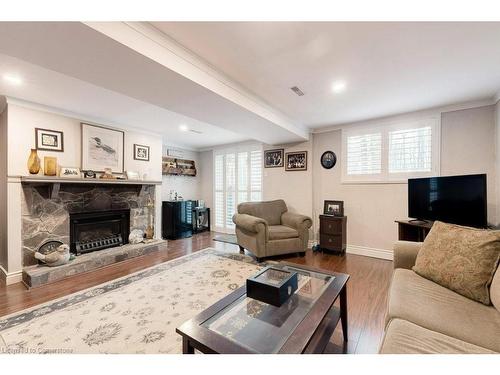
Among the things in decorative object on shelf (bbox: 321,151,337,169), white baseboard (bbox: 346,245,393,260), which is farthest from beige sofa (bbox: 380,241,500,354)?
decorative object on shelf (bbox: 321,151,337,169)

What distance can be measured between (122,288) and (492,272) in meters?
3.14

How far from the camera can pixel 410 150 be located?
3311mm

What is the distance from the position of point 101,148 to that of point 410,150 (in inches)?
192

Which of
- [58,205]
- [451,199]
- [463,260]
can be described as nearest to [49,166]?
[58,205]

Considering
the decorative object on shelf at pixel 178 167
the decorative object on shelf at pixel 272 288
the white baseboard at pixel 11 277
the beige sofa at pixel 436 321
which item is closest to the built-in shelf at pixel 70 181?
A: the white baseboard at pixel 11 277

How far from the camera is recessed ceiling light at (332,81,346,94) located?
2.35m

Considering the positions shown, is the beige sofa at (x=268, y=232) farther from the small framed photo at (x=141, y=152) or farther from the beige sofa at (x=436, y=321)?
the small framed photo at (x=141, y=152)

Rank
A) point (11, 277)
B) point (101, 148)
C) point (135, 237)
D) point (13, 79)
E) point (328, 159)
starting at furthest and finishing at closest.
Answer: point (328, 159), point (135, 237), point (101, 148), point (11, 277), point (13, 79)

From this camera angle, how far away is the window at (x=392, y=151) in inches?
124

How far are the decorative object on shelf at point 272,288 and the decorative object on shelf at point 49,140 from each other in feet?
11.1

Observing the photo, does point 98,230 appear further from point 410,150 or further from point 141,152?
point 410,150
